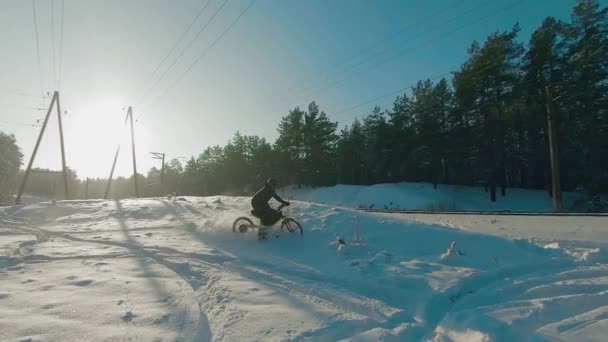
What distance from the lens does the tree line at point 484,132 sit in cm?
2839

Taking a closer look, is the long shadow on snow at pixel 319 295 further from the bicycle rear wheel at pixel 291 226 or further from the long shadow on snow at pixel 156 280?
the bicycle rear wheel at pixel 291 226

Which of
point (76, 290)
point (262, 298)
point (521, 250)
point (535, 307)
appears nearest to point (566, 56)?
point (521, 250)

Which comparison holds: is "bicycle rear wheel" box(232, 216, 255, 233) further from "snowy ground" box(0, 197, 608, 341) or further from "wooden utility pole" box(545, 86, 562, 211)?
"wooden utility pole" box(545, 86, 562, 211)

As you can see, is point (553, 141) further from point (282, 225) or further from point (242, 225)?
point (242, 225)

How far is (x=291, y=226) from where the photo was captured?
9.38 metres

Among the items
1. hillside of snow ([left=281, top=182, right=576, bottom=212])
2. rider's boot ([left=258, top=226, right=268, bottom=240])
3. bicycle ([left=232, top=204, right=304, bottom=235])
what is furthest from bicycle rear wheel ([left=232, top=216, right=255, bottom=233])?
hillside of snow ([left=281, top=182, right=576, bottom=212])

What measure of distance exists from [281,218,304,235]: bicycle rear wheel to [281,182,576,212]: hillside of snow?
20.2 m

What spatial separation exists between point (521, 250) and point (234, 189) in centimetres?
5190

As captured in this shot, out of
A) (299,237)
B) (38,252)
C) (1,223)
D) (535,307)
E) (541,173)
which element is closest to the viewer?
(535,307)

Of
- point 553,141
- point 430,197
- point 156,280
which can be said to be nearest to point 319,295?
point 156,280

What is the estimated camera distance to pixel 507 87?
34500 mm

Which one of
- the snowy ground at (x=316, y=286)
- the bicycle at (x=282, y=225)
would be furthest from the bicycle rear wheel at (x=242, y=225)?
the snowy ground at (x=316, y=286)

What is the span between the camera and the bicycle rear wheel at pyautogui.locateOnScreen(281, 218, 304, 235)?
913 cm

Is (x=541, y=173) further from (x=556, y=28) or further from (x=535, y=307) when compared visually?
(x=535, y=307)
